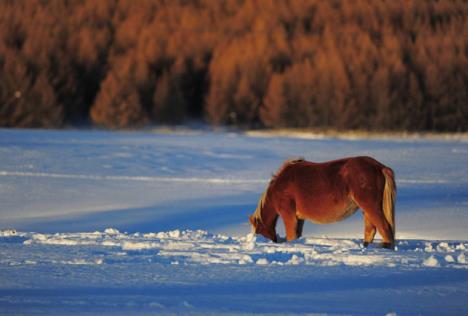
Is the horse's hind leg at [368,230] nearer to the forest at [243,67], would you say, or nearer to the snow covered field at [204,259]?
the snow covered field at [204,259]

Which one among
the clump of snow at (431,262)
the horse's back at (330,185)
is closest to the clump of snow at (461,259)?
the clump of snow at (431,262)

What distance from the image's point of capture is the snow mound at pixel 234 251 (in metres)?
6.08

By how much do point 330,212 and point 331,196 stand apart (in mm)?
144

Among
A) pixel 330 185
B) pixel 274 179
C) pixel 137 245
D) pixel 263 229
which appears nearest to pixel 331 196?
pixel 330 185

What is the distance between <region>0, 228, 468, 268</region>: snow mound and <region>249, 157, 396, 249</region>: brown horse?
7.3 inches

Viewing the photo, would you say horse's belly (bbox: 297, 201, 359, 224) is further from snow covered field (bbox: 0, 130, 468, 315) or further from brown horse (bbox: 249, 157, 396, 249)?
snow covered field (bbox: 0, 130, 468, 315)

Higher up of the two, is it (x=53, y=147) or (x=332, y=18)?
(x=332, y=18)

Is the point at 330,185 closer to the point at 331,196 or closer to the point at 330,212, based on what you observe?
the point at 331,196

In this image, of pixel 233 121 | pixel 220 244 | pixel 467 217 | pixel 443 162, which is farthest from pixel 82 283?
pixel 233 121

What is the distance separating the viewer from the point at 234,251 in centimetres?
651

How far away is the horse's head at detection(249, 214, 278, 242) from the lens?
759 centimetres

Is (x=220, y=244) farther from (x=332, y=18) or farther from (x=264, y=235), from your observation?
(x=332, y=18)

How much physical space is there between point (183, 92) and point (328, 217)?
133 feet

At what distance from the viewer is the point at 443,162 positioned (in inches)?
838
